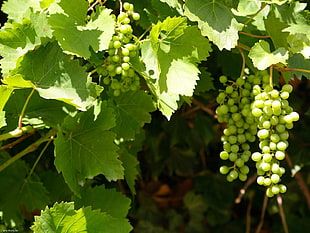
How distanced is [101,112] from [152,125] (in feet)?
3.05

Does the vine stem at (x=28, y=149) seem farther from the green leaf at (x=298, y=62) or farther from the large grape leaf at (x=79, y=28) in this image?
the green leaf at (x=298, y=62)

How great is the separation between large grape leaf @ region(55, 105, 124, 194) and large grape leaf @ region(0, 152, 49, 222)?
301mm

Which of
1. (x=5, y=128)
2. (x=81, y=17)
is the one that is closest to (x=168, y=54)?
(x=81, y=17)

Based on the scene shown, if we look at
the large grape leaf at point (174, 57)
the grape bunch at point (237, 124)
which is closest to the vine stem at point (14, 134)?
the large grape leaf at point (174, 57)

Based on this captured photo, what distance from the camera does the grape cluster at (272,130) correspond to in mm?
1121

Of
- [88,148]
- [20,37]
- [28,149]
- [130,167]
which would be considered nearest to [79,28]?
[20,37]

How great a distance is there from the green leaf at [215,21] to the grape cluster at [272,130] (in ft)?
0.48

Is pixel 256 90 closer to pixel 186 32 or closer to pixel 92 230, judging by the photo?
pixel 186 32

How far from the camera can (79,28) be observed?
3.93 feet

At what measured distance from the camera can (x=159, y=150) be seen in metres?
2.38

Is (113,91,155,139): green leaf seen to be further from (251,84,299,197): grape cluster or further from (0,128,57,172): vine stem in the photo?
(251,84,299,197): grape cluster

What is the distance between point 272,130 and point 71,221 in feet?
1.68

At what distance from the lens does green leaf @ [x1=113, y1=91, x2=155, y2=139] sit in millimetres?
1443

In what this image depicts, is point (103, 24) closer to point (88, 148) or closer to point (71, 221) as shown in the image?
point (88, 148)
